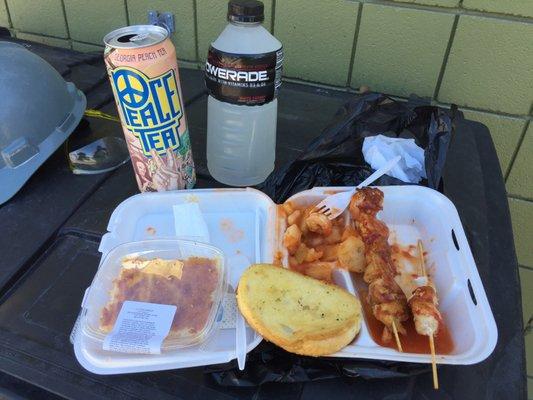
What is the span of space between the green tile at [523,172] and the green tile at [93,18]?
5.19 ft

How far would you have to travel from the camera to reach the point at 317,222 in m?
1.01

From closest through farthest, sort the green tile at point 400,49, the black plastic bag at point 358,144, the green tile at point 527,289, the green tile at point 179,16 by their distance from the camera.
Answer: the black plastic bag at point 358,144 → the green tile at point 400,49 → the green tile at point 179,16 → the green tile at point 527,289

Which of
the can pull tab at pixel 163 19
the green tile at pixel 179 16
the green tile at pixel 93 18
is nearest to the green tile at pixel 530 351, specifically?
the green tile at pixel 179 16

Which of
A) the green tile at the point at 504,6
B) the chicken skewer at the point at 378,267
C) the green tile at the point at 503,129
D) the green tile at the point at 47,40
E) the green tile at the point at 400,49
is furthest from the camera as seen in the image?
the green tile at the point at 47,40

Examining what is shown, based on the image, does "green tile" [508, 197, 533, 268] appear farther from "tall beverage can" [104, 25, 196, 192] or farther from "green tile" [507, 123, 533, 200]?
"tall beverage can" [104, 25, 196, 192]

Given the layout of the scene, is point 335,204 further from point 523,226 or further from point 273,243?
point 523,226

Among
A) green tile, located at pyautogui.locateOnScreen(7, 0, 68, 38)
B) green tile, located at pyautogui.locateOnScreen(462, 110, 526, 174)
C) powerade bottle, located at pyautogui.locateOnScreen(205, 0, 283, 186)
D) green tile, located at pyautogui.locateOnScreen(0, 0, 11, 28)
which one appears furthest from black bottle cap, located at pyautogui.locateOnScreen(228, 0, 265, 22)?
green tile, located at pyautogui.locateOnScreen(0, 0, 11, 28)

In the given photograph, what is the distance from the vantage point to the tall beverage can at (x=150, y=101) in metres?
0.88

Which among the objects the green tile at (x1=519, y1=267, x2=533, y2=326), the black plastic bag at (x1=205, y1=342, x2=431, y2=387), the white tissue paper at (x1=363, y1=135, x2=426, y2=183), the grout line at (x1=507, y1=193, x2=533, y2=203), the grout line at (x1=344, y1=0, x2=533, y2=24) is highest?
the grout line at (x1=344, y1=0, x2=533, y2=24)

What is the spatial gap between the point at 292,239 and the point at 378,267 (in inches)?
7.7

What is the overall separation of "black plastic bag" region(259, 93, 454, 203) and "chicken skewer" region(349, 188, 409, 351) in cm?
15

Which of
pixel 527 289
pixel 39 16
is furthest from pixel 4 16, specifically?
pixel 527 289

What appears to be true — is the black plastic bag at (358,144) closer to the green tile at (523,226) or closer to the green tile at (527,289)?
the green tile at (523,226)

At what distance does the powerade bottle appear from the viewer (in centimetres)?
99
